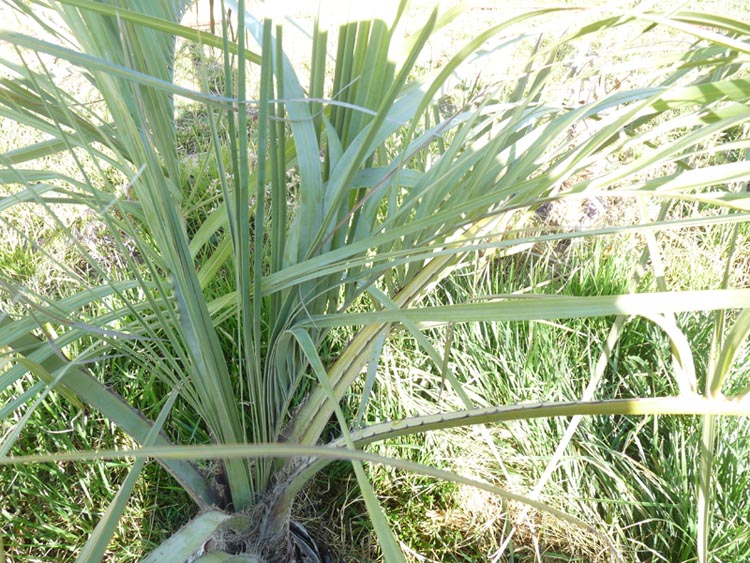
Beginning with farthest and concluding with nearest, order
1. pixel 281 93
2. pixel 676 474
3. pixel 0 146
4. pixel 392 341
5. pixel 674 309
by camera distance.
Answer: pixel 0 146
pixel 392 341
pixel 676 474
pixel 281 93
pixel 674 309

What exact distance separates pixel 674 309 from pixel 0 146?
5.51 feet

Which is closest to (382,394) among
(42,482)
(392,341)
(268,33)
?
(392,341)

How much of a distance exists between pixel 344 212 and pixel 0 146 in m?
1.34

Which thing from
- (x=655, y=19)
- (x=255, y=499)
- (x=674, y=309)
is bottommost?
(x=255, y=499)

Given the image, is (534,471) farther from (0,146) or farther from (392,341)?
(0,146)

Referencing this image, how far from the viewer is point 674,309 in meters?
0.29

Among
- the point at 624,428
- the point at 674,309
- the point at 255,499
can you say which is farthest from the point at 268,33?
the point at 624,428

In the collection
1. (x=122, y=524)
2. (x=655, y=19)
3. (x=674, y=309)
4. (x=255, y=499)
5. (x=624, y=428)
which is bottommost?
(x=624, y=428)

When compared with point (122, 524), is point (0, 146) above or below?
above

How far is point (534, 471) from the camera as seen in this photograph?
0.96 metres

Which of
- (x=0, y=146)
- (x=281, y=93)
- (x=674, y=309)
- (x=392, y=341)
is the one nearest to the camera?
(x=674, y=309)

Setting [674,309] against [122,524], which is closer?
[674,309]

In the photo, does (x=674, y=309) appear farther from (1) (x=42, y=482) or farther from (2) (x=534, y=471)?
(1) (x=42, y=482)

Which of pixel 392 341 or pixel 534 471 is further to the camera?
pixel 392 341
